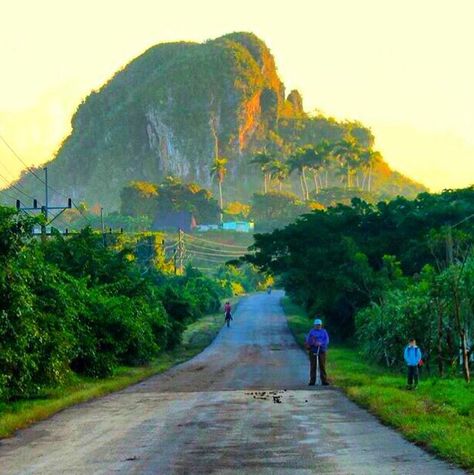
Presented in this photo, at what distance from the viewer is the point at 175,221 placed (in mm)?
171625

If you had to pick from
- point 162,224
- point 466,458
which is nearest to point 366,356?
point 466,458

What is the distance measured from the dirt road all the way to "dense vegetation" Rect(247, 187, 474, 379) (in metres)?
7.24

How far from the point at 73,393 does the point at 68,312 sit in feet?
6.99

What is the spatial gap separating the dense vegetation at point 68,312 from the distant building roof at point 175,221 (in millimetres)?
120615

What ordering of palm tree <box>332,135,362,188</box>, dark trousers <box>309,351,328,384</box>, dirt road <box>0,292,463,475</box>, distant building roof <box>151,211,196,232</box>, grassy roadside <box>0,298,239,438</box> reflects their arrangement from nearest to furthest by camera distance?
1. dirt road <box>0,292,463,475</box>
2. grassy roadside <box>0,298,239,438</box>
3. dark trousers <box>309,351,328,384</box>
4. distant building roof <box>151,211,196,232</box>
5. palm tree <box>332,135,362,188</box>

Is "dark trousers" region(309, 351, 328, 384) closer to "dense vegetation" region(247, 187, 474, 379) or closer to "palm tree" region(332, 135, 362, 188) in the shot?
"dense vegetation" region(247, 187, 474, 379)

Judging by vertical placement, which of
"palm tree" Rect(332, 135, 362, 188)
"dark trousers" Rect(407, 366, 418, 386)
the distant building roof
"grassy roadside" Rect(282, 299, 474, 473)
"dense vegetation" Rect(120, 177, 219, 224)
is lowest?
"grassy roadside" Rect(282, 299, 474, 473)

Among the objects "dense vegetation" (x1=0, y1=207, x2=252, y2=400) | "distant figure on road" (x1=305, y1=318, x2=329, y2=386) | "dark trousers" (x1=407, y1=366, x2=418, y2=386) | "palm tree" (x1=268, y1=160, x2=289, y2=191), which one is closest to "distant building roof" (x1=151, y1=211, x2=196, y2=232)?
"palm tree" (x1=268, y1=160, x2=289, y2=191)

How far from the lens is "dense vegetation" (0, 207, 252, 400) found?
63.8 feet

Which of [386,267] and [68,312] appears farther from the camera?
[386,267]

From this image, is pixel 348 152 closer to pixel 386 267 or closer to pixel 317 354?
pixel 386 267

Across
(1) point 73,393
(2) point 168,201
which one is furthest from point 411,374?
(2) point 168,201

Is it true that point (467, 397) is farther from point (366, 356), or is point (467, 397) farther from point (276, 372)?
point (366, 356)

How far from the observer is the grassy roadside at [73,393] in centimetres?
1795
